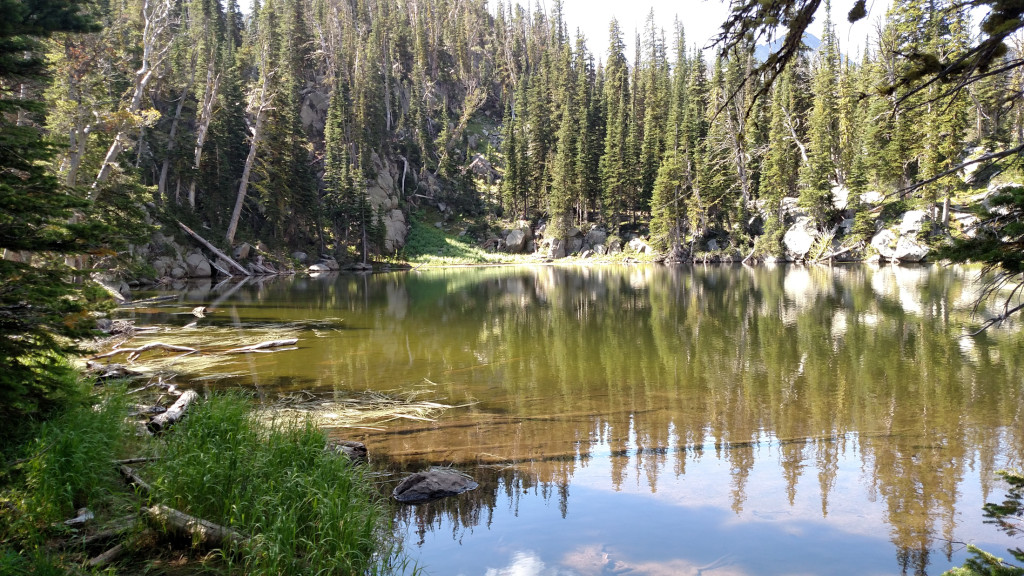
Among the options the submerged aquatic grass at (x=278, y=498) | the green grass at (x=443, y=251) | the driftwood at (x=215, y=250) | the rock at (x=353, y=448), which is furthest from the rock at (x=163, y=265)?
the submerged aquatic grass at (x=278, y=498)

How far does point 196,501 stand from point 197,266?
4298 centimetres

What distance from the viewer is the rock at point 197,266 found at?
4178cm

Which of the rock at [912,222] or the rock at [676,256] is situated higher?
the rock at [912,222]

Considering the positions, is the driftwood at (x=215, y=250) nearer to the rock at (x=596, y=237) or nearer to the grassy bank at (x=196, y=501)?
the rock at (x=596, y=237)

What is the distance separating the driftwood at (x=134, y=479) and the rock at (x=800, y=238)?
57594 millimetres

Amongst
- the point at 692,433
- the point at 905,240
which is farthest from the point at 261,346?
the point at 905,240

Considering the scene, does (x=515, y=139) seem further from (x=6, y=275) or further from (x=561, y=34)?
(x=6, y=275)

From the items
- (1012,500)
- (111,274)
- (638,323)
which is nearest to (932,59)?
(1012,500)

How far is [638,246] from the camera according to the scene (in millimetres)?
64625

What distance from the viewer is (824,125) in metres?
54.2

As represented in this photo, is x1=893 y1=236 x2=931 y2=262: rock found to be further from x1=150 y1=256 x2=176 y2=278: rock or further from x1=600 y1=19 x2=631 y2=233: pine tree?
x1=150 y1=256 x2=176 y2=278: rock

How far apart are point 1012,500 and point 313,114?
7557cm

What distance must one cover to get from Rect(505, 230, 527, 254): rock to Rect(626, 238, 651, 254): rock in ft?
43.3

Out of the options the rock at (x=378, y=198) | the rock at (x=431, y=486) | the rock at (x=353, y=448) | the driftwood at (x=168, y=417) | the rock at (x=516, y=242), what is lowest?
the rock at (x=431, y=486)
